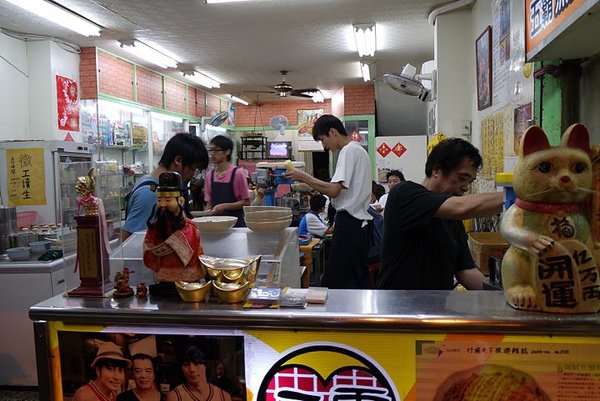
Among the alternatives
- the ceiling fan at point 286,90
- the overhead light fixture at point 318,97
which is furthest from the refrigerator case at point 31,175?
the overhead light fixture at point 318,97

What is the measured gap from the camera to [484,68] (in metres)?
4.12

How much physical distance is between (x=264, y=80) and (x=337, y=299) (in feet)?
29.6

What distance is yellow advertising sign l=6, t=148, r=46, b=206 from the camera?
4750mm

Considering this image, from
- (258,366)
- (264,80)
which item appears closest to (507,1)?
(258,366)

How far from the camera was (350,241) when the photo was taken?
3.28 meters

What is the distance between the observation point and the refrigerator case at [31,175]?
474 centimetres

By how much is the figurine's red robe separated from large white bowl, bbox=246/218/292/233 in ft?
2.33

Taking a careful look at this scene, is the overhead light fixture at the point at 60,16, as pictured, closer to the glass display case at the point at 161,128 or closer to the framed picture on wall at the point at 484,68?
the glass display case at the point at 161,128

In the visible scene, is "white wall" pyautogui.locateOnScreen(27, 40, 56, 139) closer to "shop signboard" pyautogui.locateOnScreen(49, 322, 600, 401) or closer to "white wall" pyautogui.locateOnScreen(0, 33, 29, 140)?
"white wall" pyautogui.locateOnScreen(0, 33, 29, 140)

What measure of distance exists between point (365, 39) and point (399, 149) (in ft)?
Result: 7.66

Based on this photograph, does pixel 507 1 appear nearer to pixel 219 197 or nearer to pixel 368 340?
pixel 219 197

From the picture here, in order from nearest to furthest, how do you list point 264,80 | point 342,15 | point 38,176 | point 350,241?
point 350,241 < point 38,176 < point 342,15 < point 264,80

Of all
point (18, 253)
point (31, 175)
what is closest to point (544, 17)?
point (18, 253)

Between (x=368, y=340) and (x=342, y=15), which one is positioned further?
(x=342, y=15)
